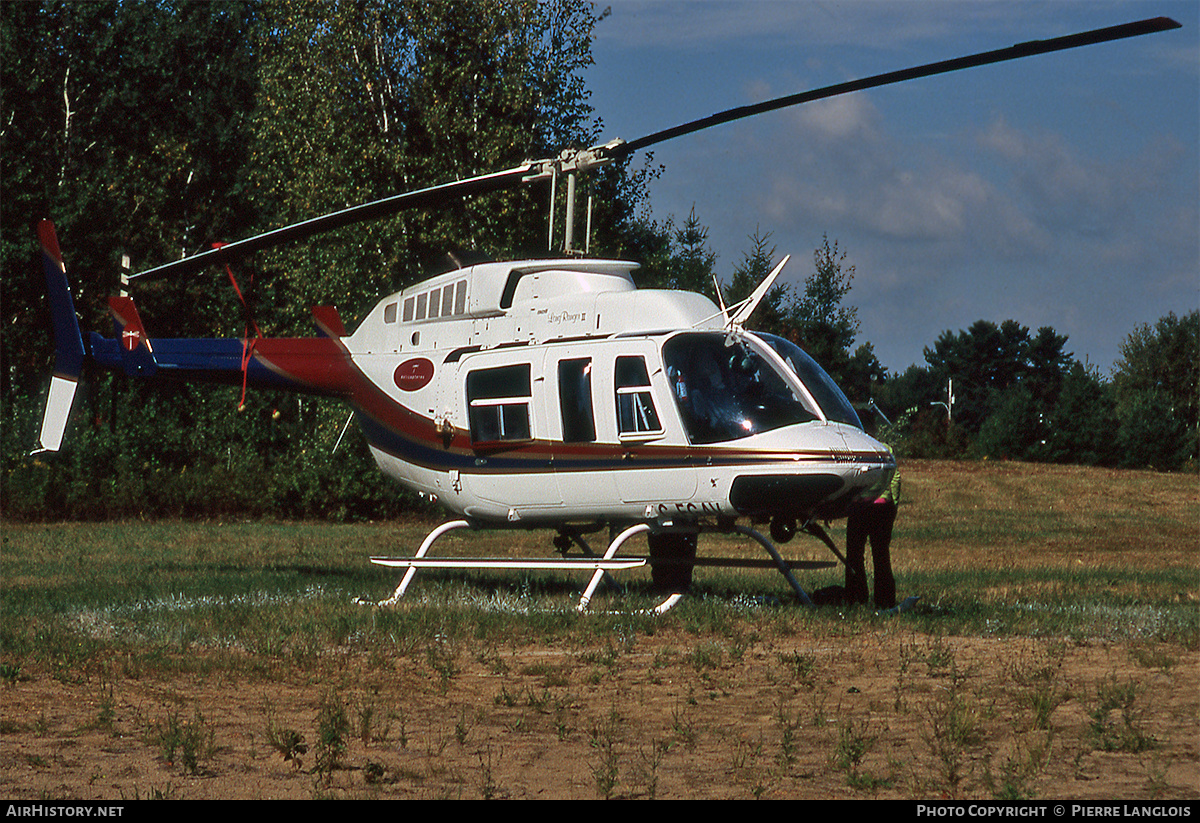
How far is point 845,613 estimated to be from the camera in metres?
11.6

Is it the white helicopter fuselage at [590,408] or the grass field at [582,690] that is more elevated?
the white helicopter fuselage at [590,408]

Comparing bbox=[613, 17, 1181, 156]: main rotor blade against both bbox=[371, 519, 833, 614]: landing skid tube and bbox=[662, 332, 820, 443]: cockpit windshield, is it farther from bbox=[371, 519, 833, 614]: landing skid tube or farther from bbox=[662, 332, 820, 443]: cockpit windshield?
bbox=[371, 519, 833, 614]: landing skid tube

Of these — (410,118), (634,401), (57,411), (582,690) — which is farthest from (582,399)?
(410,118)

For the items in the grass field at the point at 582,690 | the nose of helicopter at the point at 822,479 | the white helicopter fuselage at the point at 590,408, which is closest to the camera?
the grass field at the point at 582,690

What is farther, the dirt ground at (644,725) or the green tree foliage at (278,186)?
the green tree foliage at (278,186)

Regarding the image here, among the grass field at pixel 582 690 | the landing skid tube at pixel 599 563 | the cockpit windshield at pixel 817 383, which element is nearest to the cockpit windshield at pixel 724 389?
the cockpit windshield at pixel 817 383

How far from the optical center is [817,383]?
11312 millimetres

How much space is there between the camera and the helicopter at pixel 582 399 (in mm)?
11008

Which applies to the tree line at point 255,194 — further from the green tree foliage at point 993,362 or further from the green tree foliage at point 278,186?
the green tree foliage at point 993,362

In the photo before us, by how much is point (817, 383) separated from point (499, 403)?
3341mm

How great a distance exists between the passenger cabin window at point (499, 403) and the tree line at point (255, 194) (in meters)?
8.85
